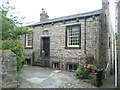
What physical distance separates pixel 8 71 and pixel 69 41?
791 cm

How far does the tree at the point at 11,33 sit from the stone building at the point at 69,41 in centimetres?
385

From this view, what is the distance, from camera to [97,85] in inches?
382

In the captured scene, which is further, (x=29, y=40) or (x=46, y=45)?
(x=29, y=40)

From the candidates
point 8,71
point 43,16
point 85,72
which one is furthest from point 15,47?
point 43,16

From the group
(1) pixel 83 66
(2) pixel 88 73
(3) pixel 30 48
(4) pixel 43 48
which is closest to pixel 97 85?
(2) pixel 88 73

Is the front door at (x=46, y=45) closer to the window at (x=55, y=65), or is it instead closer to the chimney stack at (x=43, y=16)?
the window at (x=55, y=65)

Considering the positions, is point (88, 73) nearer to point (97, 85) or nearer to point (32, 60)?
point (97, 85)

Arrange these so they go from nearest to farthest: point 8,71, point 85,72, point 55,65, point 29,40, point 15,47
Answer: point 8,71 < point 15,47 < point 85,72 < point 55,65 < point 29,40

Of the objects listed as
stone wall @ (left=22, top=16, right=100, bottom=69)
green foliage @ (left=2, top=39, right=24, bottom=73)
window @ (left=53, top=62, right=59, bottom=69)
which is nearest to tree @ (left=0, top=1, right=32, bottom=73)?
green foliage @ (left=2, top=39, right=24, bottom=73)

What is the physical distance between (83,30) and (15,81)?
25.1ft

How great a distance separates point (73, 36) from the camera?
1423cm

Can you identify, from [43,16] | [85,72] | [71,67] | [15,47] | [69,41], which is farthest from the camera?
[43,16]

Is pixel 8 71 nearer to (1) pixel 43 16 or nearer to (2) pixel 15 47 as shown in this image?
(2) pixel 15 47

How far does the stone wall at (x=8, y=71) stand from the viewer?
7346 mm
